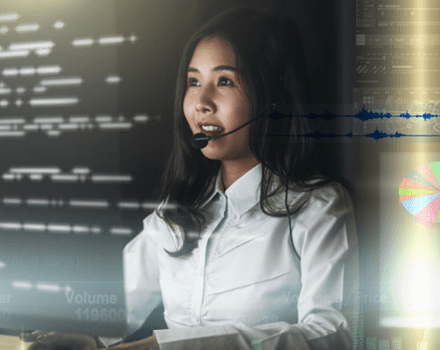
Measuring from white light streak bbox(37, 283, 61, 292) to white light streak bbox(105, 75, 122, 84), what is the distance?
1.92ft

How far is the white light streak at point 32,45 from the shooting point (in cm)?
103

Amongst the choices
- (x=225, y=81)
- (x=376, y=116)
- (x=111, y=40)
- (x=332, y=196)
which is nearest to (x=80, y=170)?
(x=111, y=40)

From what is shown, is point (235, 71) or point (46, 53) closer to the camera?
point (235, 71)

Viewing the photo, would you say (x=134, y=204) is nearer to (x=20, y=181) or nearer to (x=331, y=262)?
(x=20, y=181)

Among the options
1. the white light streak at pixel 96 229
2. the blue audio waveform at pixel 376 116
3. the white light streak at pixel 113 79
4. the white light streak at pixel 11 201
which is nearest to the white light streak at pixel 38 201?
the white light streak at pixel 11 201

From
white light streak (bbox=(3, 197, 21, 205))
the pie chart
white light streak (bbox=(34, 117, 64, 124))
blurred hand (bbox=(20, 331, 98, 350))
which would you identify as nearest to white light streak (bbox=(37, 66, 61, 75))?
white light streak (bbox=(34, 117, 64, 124))

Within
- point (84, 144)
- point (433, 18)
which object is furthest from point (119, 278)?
point (433, 18)

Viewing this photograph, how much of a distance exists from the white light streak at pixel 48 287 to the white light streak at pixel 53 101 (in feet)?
1.66

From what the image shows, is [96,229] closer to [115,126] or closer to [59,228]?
[59,228]

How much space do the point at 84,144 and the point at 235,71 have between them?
45 centimetres

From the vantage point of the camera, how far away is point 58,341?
1021mm

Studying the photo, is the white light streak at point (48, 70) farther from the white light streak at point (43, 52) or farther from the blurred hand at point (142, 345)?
the blurred hand at point (142, 345)

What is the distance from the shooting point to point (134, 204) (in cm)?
99

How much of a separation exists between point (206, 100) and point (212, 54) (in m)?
0.12
